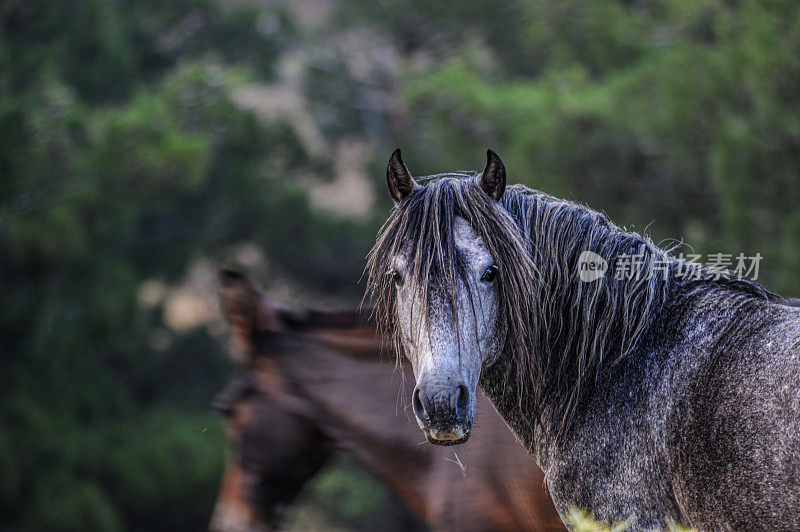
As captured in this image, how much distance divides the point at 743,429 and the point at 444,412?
2.66 feet

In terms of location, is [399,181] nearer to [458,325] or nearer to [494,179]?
[494,179]

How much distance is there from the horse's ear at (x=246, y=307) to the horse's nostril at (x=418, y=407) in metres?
1.86

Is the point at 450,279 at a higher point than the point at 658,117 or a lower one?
lower

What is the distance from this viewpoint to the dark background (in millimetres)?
8750

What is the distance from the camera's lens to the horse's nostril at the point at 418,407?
2.37m

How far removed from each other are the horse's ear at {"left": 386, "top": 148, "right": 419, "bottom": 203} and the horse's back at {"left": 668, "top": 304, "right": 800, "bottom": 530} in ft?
3.36

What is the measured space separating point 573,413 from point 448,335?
602mm

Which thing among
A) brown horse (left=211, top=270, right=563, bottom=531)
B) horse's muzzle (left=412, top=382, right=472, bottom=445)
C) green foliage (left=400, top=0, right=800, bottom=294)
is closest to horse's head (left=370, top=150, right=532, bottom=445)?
horse's muzzle (left=412, top=382, right=472, bottom=445)

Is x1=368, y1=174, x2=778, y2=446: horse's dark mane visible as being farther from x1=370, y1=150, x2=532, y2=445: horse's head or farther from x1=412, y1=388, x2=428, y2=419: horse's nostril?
x1=412, y1=388, x2=428, y2=419: horse's nostril

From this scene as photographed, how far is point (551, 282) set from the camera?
277cm

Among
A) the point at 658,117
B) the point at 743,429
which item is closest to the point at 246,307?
the point at 743,429

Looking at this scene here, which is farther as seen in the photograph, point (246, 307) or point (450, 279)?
point (246, 307)

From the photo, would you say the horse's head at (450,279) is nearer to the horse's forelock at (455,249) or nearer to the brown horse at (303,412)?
the horse's forelock at (455,249)

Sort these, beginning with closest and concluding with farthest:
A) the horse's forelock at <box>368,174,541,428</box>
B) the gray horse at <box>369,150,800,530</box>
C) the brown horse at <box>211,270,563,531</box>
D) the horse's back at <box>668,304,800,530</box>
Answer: the horse's back at <box>668,304,800,530</box>
the gray horse at <box>369,150,800,530</box>
the horse's forelock at <box>368,174,541,428</box>
the brown horse at <box>211,270,563,531</box>
